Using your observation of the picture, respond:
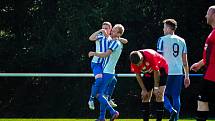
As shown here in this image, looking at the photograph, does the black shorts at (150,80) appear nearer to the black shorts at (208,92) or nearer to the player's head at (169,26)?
the player's head at (169,26)

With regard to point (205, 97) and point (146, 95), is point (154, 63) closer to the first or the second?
point (146, 95)

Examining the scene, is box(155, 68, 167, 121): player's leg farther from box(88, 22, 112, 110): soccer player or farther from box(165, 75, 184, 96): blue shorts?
box(88, 22, 112, 110): soccer player

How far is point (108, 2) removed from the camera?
845 inches

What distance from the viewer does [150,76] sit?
9.59 m

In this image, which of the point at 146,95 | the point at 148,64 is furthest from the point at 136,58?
the point at 146,95

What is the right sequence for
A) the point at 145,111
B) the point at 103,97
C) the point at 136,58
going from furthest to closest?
the point at 103,97 < the point at 145,111 < the point at 136,58

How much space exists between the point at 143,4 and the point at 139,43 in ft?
5.26

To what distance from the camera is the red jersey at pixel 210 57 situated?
7.53 meters

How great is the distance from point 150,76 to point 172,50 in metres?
1.44

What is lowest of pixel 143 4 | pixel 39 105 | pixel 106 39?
pixel 39 105

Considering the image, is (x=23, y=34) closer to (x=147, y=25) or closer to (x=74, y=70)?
(x=74, y=70)

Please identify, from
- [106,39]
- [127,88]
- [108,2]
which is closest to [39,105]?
[127,88]

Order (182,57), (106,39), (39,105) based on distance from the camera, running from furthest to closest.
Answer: (39,105)
(106,39)
(182,57)

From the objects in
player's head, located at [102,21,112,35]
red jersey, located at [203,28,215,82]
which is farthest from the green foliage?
red jersey, located at [203,28,215,82]
